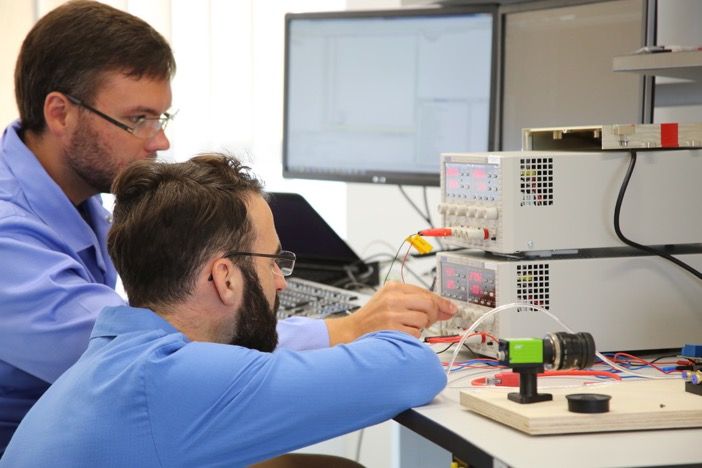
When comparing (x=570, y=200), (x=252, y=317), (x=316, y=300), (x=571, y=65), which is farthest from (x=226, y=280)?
(x=571, y=65)

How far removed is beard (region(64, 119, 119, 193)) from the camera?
5.93 ft

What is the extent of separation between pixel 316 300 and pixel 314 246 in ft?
1.08

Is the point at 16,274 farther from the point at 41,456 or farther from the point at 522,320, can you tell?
the point at 522,320

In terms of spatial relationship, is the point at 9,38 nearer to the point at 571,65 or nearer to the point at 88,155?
the point at 88,155

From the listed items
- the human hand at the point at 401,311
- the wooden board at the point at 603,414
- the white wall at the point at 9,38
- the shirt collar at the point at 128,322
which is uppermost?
the white wall at the point at 9,38

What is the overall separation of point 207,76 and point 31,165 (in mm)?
1365

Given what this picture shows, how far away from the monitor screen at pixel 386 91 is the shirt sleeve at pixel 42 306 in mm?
1070

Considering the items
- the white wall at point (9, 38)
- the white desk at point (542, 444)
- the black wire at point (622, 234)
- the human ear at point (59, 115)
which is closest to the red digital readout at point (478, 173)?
the black wire at point (622, 234)

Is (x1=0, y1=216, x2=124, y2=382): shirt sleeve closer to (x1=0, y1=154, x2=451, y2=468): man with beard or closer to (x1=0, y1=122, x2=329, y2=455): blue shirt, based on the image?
(x1=0, y1=122, x2=329, y2=455): blue shirt

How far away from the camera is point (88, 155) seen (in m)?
1.82

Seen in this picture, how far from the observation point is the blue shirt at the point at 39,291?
59.7 inches

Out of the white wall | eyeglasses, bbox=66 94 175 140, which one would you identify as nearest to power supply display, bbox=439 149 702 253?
eyeglasses, bbox=66 94 175 140

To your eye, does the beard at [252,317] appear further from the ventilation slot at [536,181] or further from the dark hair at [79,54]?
the dark hair at [79,54]

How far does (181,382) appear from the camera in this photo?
1.14 m
